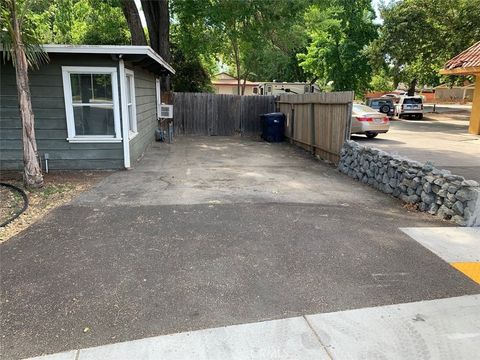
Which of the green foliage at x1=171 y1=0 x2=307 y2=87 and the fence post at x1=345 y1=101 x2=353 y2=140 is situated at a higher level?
the green foliage at x1=171 y1=0 x2=307 y2=87

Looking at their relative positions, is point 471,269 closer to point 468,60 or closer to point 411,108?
point 468,60

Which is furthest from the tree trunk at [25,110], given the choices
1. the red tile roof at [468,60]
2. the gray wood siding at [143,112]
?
the red tile roof at [468,60]

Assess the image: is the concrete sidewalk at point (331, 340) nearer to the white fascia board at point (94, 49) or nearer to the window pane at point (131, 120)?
the white fascia board at point (94, 49)

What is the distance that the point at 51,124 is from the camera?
8.20 metres

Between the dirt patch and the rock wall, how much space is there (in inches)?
212

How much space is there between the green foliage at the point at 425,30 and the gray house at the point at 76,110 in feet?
66.7

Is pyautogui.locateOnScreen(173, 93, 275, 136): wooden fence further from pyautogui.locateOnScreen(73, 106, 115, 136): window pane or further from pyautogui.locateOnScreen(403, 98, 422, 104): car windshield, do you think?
pyautogui.locateOnScreen(403, 98, 422, 104): car windshield

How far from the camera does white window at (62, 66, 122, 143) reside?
A: 26.3ft

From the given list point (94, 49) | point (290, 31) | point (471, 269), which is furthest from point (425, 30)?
point (471, 269)

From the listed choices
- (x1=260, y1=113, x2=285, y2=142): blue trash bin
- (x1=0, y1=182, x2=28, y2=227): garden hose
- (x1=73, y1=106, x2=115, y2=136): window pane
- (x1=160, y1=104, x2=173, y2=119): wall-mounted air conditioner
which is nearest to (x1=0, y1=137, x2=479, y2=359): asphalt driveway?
(x1=0, y1=182, x2=28, y2=227): garden hose

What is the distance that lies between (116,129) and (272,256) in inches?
216

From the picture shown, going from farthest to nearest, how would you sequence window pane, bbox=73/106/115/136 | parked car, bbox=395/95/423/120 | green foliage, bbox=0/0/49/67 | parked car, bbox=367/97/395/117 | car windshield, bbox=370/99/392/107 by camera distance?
car windshield, bbox=370/99/392/107 < parked car, bbox=367/97/395/117 < parked car, bbox=395/95/423/120 < window pane, bbox=73/106/115/136 < green foliage, bbox=0/0/49/67

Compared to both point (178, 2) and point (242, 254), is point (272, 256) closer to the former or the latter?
point (242, 254)

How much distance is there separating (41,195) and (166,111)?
8783 mm
